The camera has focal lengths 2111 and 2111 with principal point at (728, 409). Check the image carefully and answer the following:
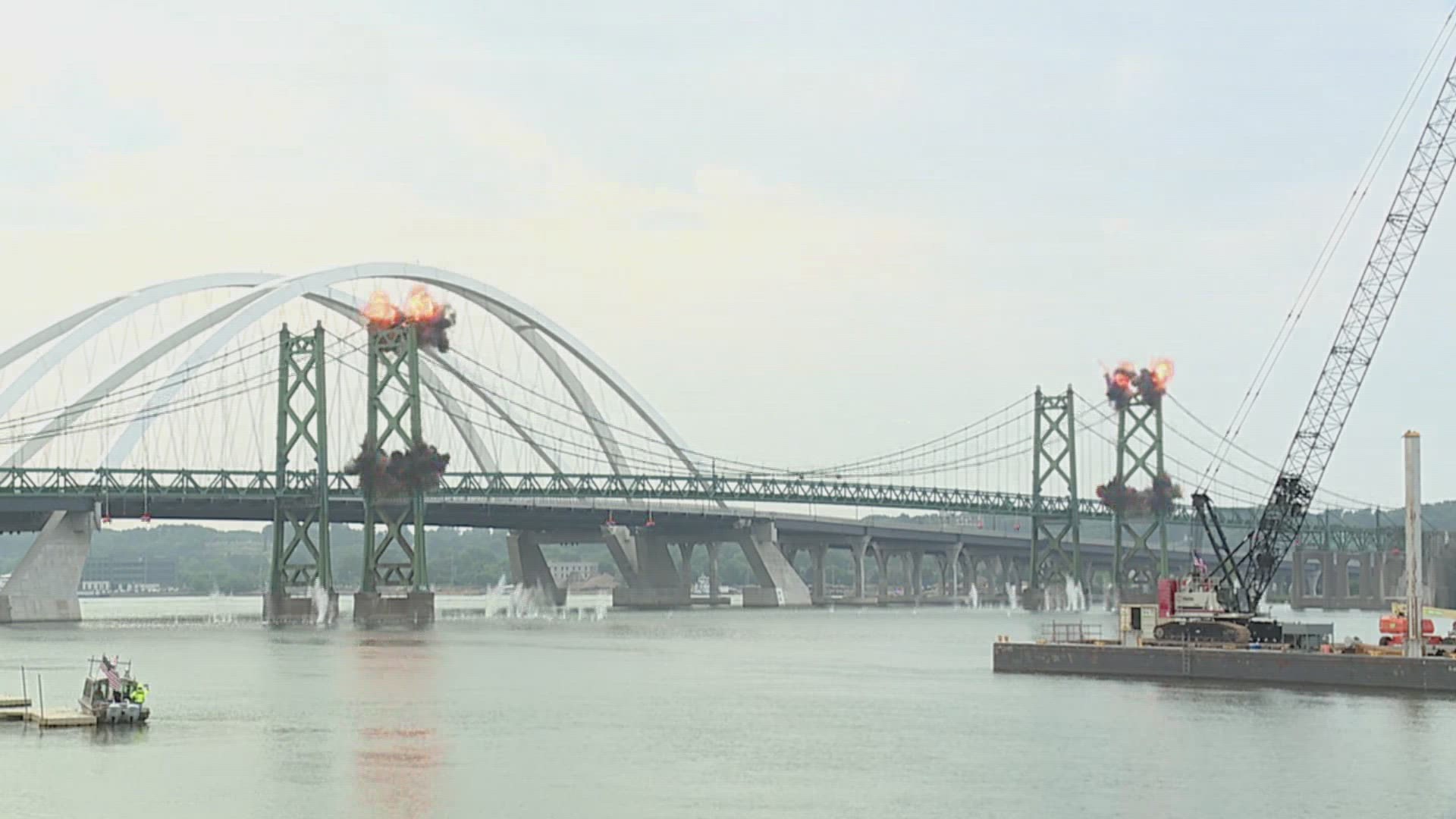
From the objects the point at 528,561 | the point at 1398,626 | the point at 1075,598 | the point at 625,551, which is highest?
the point at 625,551

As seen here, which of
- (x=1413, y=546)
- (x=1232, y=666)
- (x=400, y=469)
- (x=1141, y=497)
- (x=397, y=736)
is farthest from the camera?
(x=1141, y=497)

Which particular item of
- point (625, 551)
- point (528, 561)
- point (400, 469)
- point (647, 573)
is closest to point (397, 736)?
point (400, 469)

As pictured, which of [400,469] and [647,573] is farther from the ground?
[400,469]

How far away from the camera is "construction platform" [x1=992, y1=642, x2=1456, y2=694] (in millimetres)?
69125

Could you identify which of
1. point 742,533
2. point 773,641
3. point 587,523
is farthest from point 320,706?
point 742,533

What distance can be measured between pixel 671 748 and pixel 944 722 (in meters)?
10.4

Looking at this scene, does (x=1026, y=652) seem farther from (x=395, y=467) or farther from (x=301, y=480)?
(x=301, y=480)

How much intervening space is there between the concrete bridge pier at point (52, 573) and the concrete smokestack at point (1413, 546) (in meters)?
85.9

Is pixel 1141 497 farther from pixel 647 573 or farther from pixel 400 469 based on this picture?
pixel 400 469

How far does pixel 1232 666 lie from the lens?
75.2m

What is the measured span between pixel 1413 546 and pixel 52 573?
298 feet

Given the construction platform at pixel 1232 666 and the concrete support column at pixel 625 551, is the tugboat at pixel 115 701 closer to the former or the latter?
the construction platform at pixel 1232 666

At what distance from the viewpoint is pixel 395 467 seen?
430 feet

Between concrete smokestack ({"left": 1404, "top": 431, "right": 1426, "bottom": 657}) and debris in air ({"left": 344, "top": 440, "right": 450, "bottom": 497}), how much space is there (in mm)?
72140
